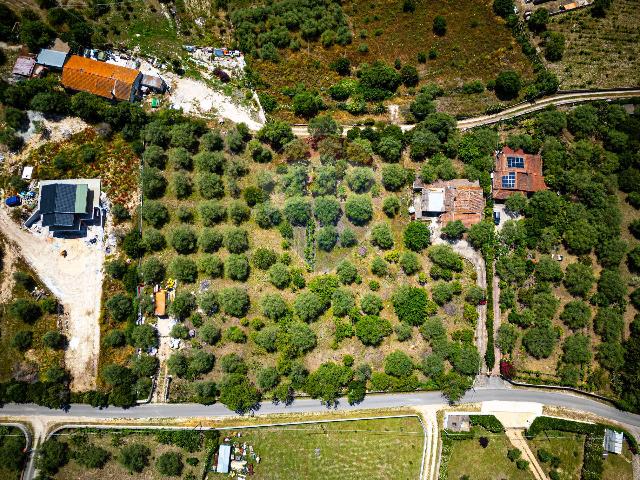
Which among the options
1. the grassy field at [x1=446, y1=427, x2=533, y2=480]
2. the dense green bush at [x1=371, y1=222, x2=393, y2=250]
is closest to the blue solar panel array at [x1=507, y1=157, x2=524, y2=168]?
the dense green bush at [x1=371, y1=222, x2=393, y2=250]

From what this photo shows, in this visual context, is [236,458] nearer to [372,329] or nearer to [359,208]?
[372,329]

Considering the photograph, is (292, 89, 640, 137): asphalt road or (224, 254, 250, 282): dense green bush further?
(292, 89, 640, 137): asphalt road

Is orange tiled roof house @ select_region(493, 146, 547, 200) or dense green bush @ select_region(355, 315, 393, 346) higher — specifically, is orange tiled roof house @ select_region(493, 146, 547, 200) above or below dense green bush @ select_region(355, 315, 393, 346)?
above

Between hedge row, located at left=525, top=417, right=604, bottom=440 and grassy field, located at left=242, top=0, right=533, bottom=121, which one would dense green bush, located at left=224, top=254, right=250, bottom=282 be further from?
hedge row, located at left=525, top=417, right=604, bottom=440

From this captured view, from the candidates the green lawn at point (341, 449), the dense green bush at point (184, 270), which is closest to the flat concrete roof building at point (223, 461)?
the green lawn at point (341, 449)

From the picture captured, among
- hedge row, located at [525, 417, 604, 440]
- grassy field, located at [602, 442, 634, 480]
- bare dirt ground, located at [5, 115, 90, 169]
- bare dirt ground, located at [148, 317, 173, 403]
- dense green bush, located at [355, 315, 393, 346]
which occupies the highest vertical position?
bare dirt ground, located at [5, 115, 90, 169]

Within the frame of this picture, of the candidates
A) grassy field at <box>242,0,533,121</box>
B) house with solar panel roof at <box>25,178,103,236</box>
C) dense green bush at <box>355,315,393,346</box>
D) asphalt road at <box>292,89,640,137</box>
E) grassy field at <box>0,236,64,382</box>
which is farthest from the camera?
grassy field at <box>242,0,533,121</box>

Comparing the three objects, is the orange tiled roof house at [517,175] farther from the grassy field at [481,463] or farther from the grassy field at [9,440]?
the grassy field at [9,440]
